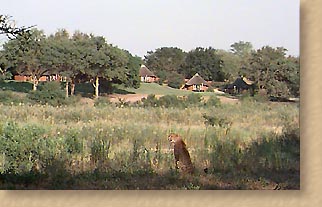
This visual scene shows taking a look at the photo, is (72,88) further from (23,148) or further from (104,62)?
(23,148)

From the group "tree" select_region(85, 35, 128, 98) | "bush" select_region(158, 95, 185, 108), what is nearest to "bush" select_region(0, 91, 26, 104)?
"tree" select_region(85, 35, 128, 98)

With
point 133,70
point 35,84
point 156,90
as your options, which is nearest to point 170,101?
point 156,90

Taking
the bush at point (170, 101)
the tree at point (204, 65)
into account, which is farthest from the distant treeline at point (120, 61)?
the bush at point (170, 101)

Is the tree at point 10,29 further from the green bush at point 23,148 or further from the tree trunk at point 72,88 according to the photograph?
the green bush at point 23,148

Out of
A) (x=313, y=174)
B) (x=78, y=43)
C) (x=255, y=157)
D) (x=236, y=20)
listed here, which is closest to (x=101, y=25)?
(x=78, y=43)

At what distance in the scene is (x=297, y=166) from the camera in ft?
10.4

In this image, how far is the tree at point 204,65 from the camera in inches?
130

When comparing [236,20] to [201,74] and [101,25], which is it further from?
[101,25]

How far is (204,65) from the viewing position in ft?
11.1

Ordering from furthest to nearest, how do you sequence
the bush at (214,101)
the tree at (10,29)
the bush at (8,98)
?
the bush at (214,101)
the bush at (8,98)
the tree at (10,29)

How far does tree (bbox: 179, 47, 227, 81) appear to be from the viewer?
3.31 m

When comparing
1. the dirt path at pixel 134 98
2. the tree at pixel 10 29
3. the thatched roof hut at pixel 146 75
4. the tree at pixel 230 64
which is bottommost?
the dirt path at pixel 134 98

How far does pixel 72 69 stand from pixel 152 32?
2.00 ft

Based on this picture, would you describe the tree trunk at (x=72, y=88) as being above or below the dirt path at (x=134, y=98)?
above
